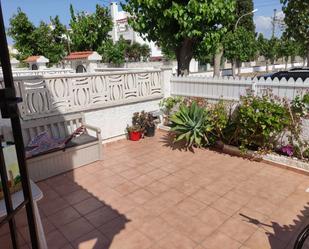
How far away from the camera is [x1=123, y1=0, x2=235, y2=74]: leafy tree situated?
23.3 feet

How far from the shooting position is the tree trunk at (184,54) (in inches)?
331

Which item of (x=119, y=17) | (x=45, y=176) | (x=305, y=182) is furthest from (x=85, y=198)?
(x=119, y=17)

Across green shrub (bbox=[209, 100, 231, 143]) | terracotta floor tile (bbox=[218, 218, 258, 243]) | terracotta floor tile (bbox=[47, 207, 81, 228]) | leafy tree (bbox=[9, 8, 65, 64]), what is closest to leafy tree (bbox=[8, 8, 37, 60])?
leafy tree (bbox=[9, 8, 65, 64])

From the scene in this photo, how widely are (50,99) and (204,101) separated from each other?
3858 mm

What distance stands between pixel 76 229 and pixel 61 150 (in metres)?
2.00

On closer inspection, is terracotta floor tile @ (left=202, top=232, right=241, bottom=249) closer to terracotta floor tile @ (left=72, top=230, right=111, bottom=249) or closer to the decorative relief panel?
terracotta floor tile @ (left=72, top=230, right=111, bottom=249)

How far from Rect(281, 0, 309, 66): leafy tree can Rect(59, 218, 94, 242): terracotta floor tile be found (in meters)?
11.4

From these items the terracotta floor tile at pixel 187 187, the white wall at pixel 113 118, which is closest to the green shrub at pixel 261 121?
the terracotta floor tile at pixel 187 187

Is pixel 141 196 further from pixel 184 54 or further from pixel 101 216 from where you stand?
pixel 184 54

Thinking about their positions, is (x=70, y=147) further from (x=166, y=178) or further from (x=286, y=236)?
(x=286, y=236)

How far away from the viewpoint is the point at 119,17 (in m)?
52.1

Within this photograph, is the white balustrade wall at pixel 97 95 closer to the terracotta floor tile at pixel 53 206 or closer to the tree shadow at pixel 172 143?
the tree shadow at pixel 172 143

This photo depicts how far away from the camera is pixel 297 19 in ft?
37.7

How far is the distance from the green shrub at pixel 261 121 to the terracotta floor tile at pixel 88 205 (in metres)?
3.31
